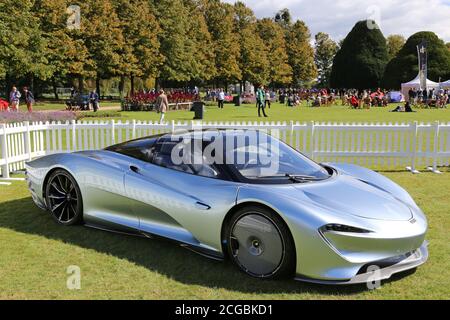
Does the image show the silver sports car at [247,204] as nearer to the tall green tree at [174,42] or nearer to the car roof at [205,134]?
the car roof at [205,134]

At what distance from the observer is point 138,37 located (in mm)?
50812

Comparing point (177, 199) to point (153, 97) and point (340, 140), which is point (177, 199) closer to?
point (340, 140)

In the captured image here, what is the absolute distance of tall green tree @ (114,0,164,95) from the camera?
4959 cm

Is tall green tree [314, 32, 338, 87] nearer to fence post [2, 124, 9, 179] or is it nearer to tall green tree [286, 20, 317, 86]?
tall green tree [286, 20, 317, 86]

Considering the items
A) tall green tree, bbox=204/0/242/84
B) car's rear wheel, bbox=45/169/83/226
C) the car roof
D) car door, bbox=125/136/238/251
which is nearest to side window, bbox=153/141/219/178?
car door, bbox=125/136/238/251

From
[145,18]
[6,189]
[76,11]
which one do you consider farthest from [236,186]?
[145,18]

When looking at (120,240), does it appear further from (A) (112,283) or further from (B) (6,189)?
(B) (6,189)

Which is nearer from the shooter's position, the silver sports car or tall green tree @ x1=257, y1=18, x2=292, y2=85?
the silver sports car

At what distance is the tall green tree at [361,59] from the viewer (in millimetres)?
76688

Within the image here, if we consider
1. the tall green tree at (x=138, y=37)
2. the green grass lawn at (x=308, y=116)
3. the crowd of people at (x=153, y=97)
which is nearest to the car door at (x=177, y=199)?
the green grass lawn at (x=308, y=116)

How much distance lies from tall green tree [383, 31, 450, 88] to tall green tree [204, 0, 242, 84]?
2192 cm

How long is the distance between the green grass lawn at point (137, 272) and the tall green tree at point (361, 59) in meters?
73.9

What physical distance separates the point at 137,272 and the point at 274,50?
7505 centimetres

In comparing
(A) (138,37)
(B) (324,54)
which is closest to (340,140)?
(A) (138,37)
